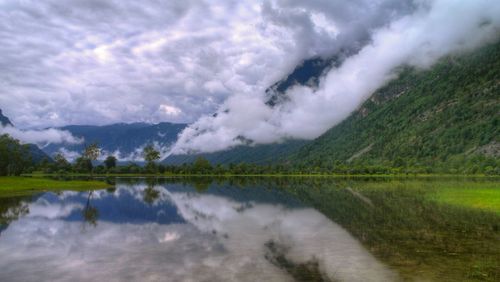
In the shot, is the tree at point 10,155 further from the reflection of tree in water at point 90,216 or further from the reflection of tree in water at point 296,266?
the reflection of tree in water at point 296,266

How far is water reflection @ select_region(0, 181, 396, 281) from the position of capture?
81.6 feet

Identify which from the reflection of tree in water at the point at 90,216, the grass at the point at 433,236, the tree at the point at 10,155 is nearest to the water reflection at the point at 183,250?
the reflection of tree in water at the point at 90,216

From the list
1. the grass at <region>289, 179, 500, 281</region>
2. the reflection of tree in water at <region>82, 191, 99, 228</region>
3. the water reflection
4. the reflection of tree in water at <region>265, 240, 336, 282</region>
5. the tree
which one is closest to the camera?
the reflection of tree in water at <region>265, 240, 336, 282</region>

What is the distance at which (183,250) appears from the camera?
32312 mm

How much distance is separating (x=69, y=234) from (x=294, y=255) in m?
23.8

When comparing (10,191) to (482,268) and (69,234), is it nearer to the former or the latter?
(69,234)

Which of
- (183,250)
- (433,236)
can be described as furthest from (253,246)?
(433,236)

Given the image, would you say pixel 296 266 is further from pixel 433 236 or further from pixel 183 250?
pixel 433 236

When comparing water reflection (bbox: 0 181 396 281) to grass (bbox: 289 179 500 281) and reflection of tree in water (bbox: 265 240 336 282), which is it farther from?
grass (bbox: 289 179 500 281)

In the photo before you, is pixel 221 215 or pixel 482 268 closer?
pixel 482 268

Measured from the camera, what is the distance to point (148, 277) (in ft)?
78.7

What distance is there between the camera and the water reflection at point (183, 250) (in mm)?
24859

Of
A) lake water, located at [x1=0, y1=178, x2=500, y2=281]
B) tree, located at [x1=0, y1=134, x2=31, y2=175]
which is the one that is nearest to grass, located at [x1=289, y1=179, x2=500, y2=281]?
lake water, located at [x1=0, y1=178, x2=500, y2=281]

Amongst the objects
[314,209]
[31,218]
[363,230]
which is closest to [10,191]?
[31,218]
